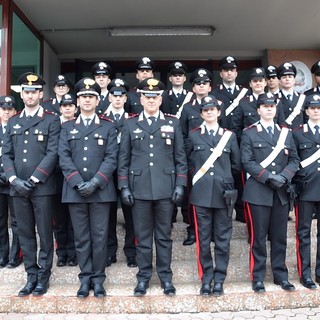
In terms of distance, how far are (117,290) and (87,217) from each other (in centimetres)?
75

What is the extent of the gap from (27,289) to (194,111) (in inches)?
98.3

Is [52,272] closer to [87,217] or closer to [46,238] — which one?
[46,238]

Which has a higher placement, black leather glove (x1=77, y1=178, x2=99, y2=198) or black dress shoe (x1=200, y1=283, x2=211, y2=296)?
black leather glove (x1=77, y1=178, x2=99, y2=198)

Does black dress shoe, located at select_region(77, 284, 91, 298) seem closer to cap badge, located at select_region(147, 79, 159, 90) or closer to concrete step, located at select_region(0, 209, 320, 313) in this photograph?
concrete step, located at select_region(0, 209, 320, 313)

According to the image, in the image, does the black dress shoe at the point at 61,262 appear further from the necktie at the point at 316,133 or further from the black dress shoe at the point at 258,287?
the necktie at the point at 316,133

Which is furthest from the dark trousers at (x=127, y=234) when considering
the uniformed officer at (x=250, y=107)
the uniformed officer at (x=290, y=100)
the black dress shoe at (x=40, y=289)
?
the uniformed officer at (x=290, y=100)

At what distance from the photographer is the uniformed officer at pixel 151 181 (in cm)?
364

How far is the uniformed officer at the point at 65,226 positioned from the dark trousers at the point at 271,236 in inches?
72.1

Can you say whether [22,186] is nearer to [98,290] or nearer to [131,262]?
[98,290]

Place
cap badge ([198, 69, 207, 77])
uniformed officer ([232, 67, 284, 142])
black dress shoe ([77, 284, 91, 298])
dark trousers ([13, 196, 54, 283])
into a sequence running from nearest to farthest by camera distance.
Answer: black dress shoe ([77, 284, 91, 298]), dark trousers ([13, 196, 54, 283]), uniformed officer ([232, 67, 284, 142]), cap badge ([198, 69, 207, 77])

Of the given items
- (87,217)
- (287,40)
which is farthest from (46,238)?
(287,40)

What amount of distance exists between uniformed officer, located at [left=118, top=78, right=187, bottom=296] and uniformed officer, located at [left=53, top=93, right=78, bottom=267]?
0.73m

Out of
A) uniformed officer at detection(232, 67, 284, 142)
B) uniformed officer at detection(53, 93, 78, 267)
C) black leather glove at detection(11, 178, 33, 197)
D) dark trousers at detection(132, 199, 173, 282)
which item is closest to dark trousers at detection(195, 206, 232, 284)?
dark trousers at detection(132, 199, 173, 282)

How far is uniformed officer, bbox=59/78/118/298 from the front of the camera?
3.59 m
